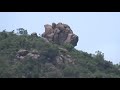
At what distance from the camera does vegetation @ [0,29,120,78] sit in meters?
19.7

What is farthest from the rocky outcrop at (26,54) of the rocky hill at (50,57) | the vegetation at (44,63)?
the vegetation at (44,63)

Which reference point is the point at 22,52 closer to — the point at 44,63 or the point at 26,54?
the point at 26,54

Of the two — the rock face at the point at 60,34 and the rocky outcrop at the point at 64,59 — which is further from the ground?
the rock face at the point at 60,34

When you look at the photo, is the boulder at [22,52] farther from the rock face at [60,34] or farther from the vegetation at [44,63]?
the rock face at [60,34]

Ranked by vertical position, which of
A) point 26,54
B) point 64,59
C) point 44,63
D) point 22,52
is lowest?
point 44,63

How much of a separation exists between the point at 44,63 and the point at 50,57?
75 centimetres

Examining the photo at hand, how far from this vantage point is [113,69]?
21.0m

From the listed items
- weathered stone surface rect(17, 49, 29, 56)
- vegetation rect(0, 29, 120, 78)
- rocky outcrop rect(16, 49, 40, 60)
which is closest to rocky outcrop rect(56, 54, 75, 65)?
vegetation rect(0, 29, 120, 78)

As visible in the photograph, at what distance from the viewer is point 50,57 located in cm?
2164

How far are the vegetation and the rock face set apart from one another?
580 mm

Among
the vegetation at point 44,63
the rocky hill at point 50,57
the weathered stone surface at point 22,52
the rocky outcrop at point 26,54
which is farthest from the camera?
the weathered stone surface at point 22,52

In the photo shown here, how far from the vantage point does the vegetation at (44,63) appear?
1966 centimetres

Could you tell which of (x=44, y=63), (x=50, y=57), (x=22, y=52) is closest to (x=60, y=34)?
(x=50, y=57)
